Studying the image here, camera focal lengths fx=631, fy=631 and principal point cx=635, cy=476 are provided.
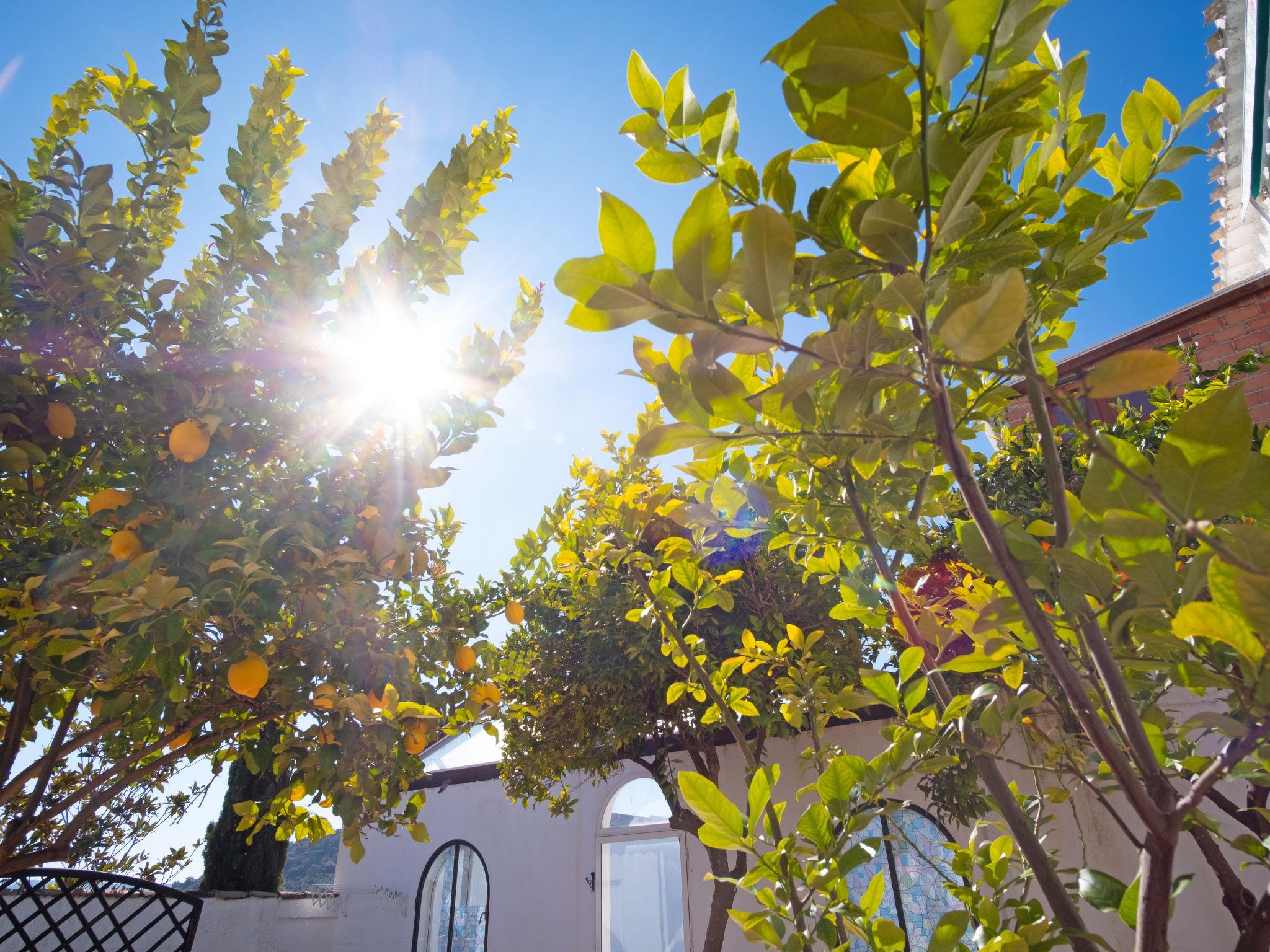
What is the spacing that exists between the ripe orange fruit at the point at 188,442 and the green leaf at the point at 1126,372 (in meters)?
1.54

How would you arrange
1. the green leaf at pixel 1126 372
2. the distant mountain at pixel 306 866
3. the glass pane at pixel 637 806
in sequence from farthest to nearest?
the distant mountain at pixel 306 866 < the glass pane at pixel 637 806 < the green leaf at pixel 1126 372

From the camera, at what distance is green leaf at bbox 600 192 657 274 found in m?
0.42

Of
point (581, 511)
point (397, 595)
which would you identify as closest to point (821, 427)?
point (581, 511)

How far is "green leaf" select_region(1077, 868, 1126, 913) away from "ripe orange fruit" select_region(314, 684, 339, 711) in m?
1.35

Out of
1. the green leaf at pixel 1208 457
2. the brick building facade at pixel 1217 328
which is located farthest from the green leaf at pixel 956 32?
the brick building facade at pixel 1217 328

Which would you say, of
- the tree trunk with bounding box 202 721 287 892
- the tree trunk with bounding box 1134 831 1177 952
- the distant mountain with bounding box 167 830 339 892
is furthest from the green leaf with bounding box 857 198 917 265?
the distant mountain with bounding box 167 830 339 892

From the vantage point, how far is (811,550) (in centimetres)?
82

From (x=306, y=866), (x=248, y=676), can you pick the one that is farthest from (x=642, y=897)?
(x=306, y=866)

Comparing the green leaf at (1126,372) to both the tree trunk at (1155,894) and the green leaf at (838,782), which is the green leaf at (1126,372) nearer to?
the tree trunk at (1155,894)

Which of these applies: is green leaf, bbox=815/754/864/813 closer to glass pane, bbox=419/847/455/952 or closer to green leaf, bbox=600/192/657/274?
green leaf, bbox=600/192/657/274

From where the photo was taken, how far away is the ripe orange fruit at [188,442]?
1314mm

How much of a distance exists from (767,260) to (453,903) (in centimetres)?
865

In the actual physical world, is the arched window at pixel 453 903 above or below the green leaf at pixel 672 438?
below

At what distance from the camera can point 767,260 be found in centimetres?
41
